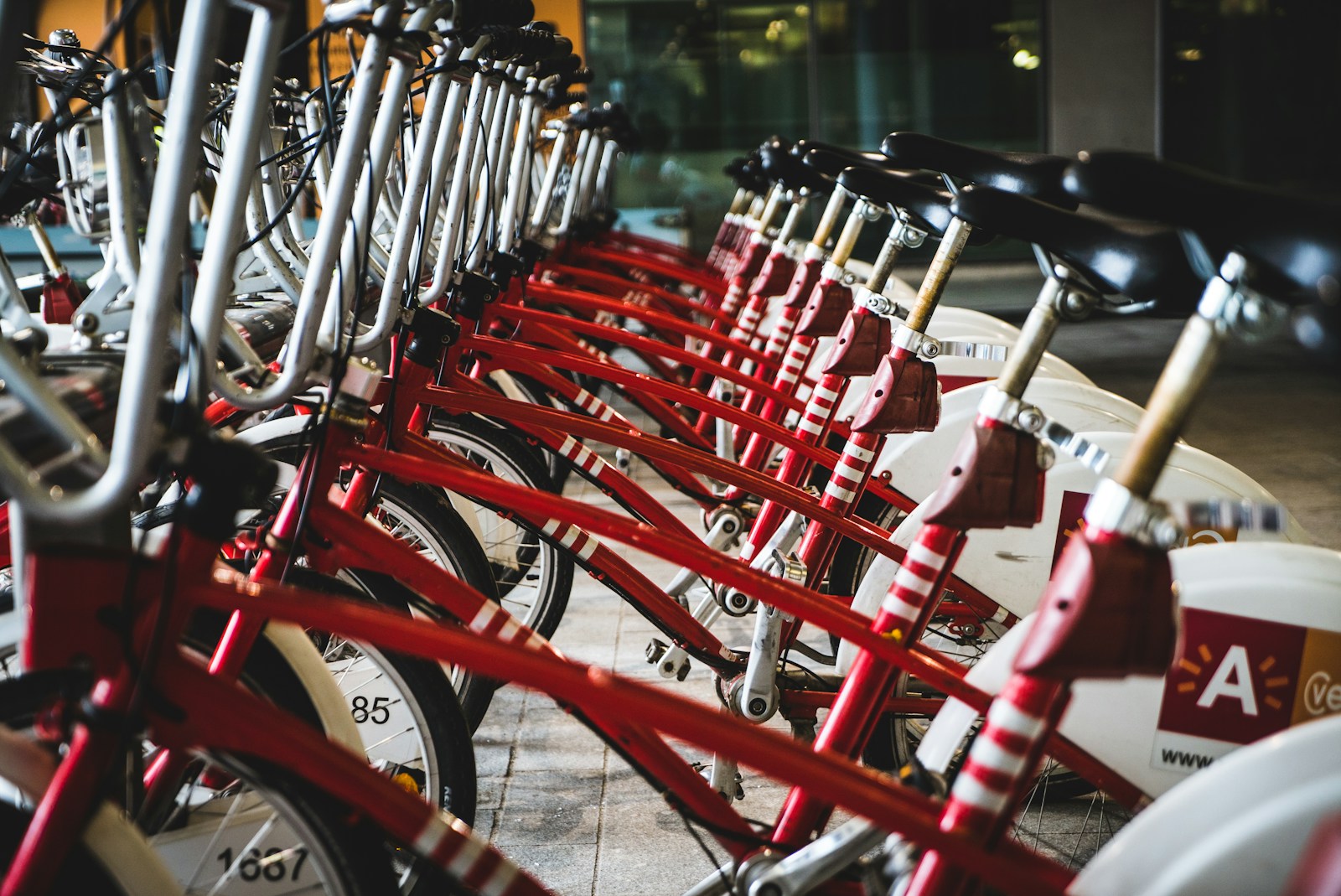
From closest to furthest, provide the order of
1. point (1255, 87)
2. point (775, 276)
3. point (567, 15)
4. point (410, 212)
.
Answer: point (410, 212) → point (775, 276) → point (567, 15) → point (1255, 87)

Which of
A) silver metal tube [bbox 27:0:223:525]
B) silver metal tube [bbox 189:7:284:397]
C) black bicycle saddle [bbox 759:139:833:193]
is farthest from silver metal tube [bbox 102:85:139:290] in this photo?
black bicycle saddle [bbox 759:139:833:193]

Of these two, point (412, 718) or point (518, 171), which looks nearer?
point (412, 718)

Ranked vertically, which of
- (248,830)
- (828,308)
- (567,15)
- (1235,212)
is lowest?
(248,830)

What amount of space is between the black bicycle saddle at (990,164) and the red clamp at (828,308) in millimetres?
806

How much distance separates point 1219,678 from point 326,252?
1.23 meters

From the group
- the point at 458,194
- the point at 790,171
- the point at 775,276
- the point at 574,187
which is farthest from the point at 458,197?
the point at 574,187

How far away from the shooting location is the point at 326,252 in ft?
5.29

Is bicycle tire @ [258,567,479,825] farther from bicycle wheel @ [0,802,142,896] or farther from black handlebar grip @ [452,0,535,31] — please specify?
black handlebar grip @ [452,0,535,31]

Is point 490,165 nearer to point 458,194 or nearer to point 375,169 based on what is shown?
point 458,194

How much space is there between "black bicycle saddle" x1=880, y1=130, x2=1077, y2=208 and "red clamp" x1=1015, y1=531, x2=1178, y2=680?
1.51 feet

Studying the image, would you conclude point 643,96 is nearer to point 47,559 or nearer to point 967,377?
point 967,377

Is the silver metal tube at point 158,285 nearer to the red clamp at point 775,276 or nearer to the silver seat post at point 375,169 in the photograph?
the silver seat post at point 375,169

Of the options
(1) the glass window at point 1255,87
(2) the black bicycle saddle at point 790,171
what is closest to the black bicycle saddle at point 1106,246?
(2) the black bicycle saddle at point 790,171

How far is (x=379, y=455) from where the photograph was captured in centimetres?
168
